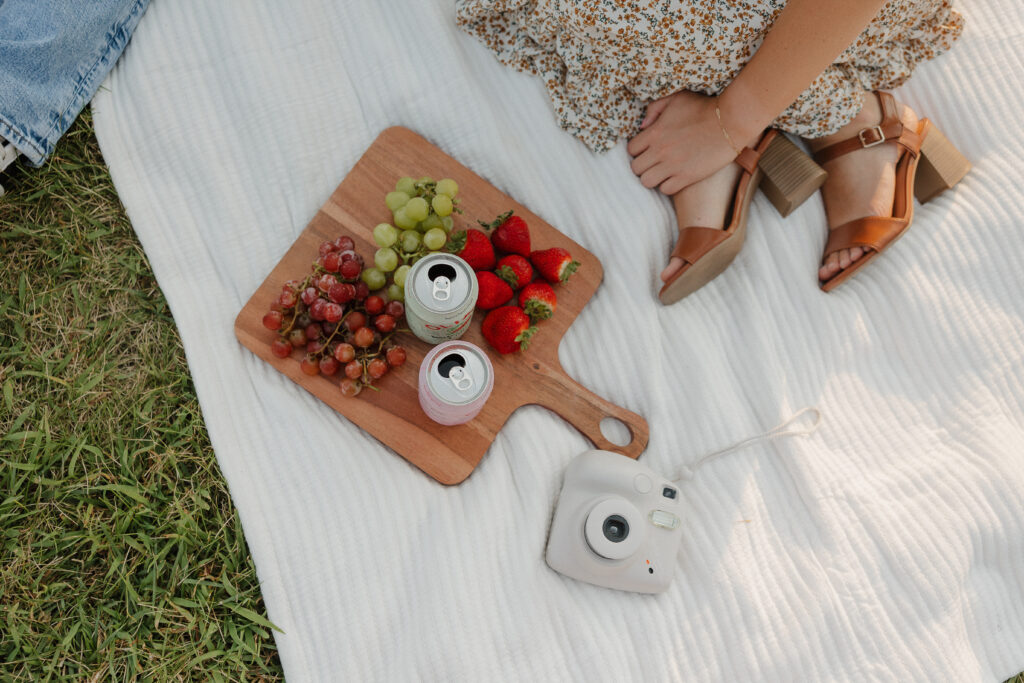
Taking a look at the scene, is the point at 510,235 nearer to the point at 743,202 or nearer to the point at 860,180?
the point at 743,202

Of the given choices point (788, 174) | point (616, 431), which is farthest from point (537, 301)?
point (788, 174)

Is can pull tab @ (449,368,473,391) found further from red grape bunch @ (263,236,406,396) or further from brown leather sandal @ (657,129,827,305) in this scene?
brown leather sandal @ (657,129,827,305)

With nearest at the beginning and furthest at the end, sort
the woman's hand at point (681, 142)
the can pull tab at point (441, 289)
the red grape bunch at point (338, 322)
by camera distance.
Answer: the can pull tab at point (441, 289), the red grape bunch at point (338, 322), the woman's hand at point (681, 142)

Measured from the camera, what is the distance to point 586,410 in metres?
0.99

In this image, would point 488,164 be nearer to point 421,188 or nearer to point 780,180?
point 421,188

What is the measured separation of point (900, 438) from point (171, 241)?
1.20 metres

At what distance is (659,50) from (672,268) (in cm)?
33

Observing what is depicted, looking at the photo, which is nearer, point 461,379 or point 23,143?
point 461,379

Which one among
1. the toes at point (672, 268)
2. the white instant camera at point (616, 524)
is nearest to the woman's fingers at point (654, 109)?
the toes at point (672, 268)

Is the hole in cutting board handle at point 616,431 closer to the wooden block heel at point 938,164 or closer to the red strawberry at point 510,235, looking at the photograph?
the red strawberry at point 510,235

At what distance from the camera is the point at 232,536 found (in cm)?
96

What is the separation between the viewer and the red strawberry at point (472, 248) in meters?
0.93

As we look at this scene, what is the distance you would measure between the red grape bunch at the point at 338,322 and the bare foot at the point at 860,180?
734 mm

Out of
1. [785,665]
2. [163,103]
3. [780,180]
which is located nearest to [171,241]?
[163,103]
